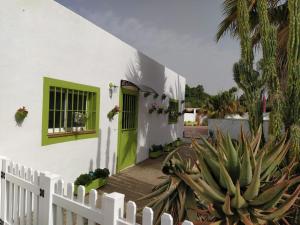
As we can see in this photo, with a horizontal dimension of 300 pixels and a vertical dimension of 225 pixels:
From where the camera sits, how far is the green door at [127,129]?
8969 mm

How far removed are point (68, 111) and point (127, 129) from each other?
331 cm

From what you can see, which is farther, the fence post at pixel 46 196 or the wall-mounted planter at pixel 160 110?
the wall-mounted planter at pixel 160 110

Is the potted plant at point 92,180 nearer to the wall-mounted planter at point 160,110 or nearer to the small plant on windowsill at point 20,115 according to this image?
the small plant on windowsill at point 20,115

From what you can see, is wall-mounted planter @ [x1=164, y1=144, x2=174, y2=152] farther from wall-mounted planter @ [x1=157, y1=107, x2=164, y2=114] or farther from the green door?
the green door

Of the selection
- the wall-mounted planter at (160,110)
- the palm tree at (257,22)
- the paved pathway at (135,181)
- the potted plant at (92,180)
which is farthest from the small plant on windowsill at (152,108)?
the potted plant at (92,180)

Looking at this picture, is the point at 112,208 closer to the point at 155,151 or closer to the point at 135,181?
the point at 135,181

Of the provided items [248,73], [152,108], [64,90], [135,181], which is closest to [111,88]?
[64,90]

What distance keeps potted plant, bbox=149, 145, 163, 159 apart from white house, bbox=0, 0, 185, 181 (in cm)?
156

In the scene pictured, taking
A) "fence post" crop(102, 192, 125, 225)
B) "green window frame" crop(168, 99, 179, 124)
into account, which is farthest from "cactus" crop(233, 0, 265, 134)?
"green window frame" crop(168, 99, 179, 124)

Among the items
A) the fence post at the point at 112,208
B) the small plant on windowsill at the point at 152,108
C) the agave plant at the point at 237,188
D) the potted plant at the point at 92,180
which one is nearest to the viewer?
the agave plant at the point at 237,188

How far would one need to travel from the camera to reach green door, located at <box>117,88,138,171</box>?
8.97m

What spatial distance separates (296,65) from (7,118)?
183 inches

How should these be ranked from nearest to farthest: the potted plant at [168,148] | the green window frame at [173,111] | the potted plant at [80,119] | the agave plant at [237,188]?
1. the agave plant at [237,188]
2. the potted plant at [80,119]
3. the potted plant at [168,148]
4. the green window frame at [173,111]

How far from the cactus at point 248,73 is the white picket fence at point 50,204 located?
3.51 metres
